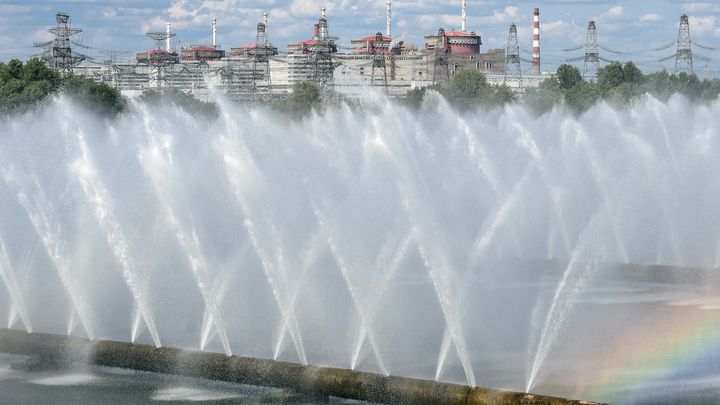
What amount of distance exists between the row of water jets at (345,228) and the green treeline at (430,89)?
49.4 meters

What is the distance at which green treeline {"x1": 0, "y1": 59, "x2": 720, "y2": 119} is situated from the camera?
10962 cm

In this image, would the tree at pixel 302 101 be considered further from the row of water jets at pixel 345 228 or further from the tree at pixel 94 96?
the row of water jets at pixel 345 228

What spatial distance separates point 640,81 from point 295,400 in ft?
492

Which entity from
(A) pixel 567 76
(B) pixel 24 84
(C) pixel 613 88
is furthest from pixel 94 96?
(A) pixel 567 76

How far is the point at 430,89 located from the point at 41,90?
161ft

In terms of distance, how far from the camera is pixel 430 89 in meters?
144

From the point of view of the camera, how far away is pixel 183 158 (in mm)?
54250

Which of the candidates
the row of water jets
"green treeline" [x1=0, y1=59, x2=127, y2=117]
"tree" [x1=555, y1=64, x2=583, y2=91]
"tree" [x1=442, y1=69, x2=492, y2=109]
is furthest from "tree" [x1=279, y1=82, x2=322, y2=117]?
the row of water jets

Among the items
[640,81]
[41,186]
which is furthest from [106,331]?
[640,81]

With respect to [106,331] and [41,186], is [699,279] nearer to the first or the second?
[106,331]

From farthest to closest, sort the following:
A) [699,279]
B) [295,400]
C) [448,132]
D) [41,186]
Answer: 1. [448,132]
2. [41,186]
3. [699,279]
4. [295,400]

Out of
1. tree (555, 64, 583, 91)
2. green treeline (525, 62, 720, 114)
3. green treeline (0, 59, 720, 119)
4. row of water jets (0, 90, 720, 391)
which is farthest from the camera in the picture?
tree (555, 64, 583, 91)

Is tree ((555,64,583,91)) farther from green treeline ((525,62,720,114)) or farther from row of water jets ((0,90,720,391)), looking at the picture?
row of water jets ((0,90,720,391))

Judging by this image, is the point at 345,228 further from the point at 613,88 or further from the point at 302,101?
the point at 613,88
